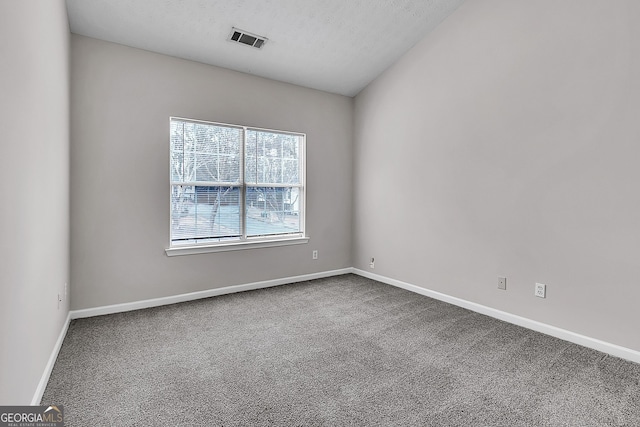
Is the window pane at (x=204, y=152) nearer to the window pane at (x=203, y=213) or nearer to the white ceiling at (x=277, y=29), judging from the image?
the window pane at (x=203, y=213)

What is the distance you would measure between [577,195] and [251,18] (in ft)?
10.6

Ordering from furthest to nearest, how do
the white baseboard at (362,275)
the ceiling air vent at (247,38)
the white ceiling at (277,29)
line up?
the ceiling air vent at (247,38) < the white ceiling at (277,29) < the white baseboard at (362,275)

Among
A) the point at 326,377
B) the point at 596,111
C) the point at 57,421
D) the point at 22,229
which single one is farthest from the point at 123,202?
the point at 596,111

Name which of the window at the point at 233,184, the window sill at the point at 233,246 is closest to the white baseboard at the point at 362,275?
the window sill at the point at 233,246

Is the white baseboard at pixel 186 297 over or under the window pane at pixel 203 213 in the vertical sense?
under

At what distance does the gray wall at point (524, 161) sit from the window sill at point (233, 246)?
4.24ft

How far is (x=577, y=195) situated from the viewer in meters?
2.62

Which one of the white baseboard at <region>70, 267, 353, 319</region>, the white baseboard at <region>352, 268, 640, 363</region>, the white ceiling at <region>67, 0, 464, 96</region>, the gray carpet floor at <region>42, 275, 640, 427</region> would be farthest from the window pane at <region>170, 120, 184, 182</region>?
the white baseboard at <region>352, 268, 640, 363</region>

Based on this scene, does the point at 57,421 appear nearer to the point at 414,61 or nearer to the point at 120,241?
the point at 120,241

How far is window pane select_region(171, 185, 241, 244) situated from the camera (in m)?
3.62

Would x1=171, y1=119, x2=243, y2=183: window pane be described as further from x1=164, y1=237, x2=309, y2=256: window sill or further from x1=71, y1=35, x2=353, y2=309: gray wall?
x1=164, y1=237, x2=309, y2=256: window sill

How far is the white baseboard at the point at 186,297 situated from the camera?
3176 millimetres

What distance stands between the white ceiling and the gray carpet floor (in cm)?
270

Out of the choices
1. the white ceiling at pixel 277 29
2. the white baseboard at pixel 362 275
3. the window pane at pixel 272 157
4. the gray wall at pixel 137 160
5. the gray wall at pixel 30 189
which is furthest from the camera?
the window pane at pixel 272 157
